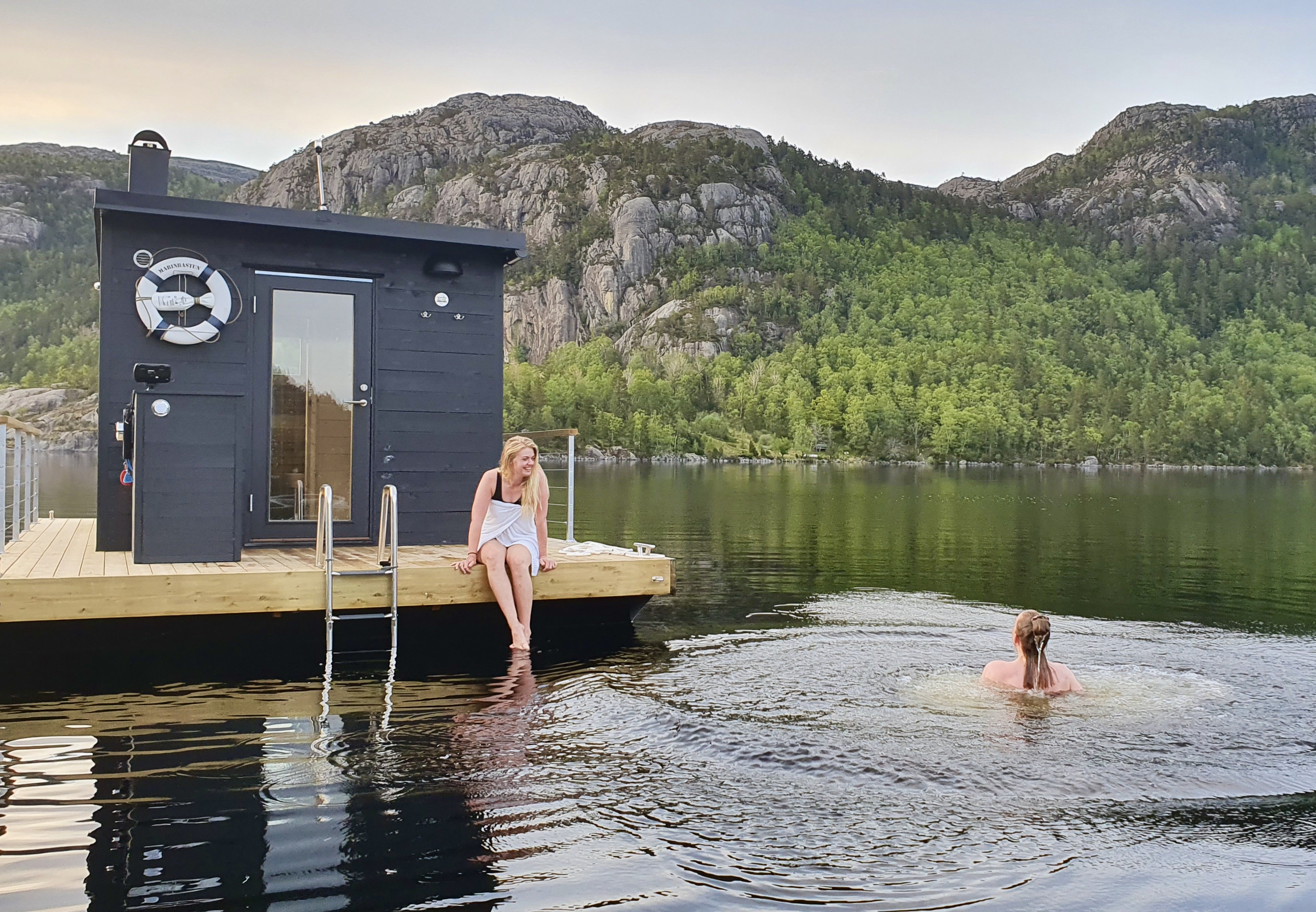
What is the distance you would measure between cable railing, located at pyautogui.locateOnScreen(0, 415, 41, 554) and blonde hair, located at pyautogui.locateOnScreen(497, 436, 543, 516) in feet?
11.1

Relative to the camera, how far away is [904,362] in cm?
11819

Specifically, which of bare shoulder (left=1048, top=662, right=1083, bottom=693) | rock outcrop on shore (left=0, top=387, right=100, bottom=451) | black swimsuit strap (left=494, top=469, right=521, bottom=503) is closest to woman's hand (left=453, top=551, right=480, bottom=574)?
black swimsuit strap (left=494, top=469, right=521, bottom=503)

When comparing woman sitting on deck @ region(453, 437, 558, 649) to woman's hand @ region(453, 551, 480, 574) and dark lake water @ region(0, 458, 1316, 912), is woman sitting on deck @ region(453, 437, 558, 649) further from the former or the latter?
dark lake water @ region(0, 458, 1316, 912)

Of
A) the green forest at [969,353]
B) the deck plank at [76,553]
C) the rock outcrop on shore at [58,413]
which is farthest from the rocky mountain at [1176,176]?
the deck plank at [76,553]

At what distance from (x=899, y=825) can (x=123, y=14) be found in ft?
105

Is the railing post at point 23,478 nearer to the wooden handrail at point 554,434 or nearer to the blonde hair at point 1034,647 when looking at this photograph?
the wooden handrail at point 554,434

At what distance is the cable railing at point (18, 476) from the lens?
759 cm

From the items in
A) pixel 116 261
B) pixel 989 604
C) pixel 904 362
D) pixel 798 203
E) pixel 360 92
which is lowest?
pixel 989 604

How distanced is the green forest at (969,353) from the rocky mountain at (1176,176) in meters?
4.60

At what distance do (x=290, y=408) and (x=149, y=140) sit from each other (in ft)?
9.09

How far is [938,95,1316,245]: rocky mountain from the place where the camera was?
15012cm

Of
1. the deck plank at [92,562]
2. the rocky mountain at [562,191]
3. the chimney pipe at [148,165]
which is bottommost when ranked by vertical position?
the deck plank at [92,562]

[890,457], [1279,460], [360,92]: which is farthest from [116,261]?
[360,92]

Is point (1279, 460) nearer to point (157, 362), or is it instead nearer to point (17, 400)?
point (157, 362)
